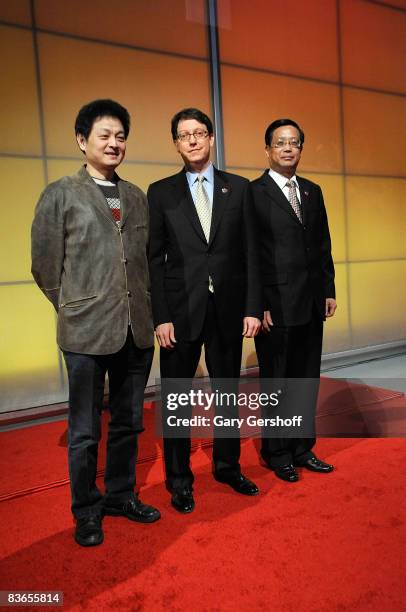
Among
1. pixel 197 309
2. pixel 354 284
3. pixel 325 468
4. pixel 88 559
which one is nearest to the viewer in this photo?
pixel 88 559

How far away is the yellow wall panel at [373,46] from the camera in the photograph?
4.68m

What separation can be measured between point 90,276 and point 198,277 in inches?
15.7

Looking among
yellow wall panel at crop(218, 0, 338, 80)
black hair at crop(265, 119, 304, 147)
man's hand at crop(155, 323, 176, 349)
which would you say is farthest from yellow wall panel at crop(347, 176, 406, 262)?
man's hand at crop(155, 323, 176, 349)

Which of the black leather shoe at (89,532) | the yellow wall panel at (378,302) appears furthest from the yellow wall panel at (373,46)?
the black leather shoe at (89,532)

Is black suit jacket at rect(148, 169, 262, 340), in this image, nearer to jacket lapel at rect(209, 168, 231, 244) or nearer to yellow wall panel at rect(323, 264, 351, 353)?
jacket lapel at rect(209, 168, 231, 244)

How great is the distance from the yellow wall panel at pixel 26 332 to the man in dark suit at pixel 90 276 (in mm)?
1712

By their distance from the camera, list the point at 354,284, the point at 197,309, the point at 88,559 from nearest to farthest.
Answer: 1. the point at 88,559
2. the point at 197,309
3. the point at 354,284

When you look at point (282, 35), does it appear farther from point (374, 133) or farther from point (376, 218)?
point (376, 218)

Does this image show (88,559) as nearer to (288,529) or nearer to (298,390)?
(288,529)

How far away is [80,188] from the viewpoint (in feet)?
5.60

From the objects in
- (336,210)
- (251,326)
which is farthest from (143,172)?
(251,326)

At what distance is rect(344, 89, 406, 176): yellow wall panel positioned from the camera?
15.5 ft

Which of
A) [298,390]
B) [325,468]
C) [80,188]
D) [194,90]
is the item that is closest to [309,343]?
[298,390]

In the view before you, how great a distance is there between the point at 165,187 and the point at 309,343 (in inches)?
35.7
